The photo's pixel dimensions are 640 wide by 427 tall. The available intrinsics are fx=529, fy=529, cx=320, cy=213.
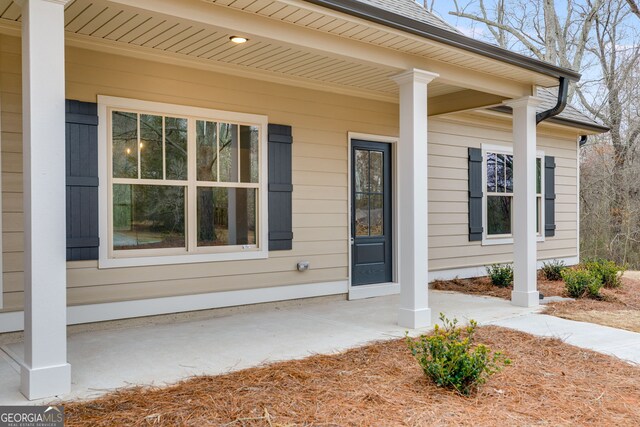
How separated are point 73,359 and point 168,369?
780 millimetres

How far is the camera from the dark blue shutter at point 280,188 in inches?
235

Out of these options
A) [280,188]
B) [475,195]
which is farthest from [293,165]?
[475,195]

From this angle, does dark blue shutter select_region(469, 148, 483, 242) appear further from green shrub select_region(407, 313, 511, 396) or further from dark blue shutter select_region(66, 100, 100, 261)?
dark blue shutter select_region(66, 100, 100, 261)

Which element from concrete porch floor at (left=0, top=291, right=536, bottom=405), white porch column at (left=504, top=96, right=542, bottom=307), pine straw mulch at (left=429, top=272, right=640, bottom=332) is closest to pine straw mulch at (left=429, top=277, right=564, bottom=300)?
pine straw mulch at (left=429, top=272, right=640, bottom=332)

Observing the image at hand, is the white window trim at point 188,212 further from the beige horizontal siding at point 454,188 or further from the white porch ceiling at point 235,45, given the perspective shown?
the beige horizontal siding at point 454,188

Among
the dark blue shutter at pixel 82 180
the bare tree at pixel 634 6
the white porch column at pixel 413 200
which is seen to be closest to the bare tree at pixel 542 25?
the bare tree at pixel 634 6

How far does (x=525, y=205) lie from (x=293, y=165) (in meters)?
2.77

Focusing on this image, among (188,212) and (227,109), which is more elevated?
(227,109)

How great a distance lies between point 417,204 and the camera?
5.11 metres

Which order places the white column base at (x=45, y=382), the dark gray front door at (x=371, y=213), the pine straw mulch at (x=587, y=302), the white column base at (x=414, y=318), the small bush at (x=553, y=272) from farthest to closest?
the small bush at (x=553, y=272) → the dark gray front door at (x=371, y=213) → the pine straw mulch at (x=587, y=302) → the white column base at (x=414, y=318) → the white column base at (x=45, y=382)

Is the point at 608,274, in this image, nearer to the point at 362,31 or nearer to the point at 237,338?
the point at 362,31

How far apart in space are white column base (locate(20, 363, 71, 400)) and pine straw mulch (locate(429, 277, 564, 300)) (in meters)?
5.38

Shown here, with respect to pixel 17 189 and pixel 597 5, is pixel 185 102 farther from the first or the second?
pixel 597 5

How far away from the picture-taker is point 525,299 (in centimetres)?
618
